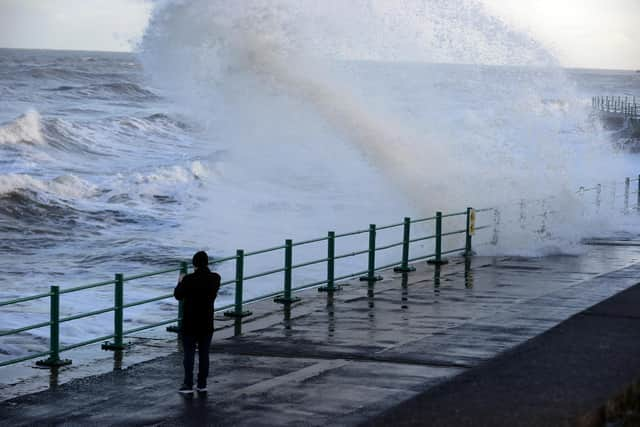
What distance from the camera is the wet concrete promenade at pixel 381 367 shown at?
8.94m

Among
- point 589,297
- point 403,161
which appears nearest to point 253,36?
point 403,161

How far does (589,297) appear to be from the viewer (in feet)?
50.0

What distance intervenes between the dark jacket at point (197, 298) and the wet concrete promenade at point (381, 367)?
63 cm

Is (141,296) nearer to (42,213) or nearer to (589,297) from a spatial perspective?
(589,297)

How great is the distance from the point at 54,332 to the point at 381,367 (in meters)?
3.28

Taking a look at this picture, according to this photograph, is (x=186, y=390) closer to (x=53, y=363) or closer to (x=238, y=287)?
(x=53, y=363)

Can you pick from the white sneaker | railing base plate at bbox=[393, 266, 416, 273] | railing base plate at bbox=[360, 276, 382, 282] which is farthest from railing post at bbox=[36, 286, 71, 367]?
railing base plate at bbox=[393, 266, 416, 273]

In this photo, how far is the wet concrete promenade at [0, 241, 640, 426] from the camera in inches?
352

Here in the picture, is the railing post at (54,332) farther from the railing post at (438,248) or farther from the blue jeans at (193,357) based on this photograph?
the railing post at (438,248)

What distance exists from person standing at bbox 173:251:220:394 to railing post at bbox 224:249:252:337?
3.25 meters

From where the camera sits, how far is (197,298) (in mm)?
9602

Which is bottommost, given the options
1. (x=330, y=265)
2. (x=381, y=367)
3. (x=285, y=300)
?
(x=381, y=367)

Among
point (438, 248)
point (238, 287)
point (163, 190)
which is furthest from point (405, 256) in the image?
point (163, 190)

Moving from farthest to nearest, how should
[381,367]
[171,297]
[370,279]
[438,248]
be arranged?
[438,248]
[370,279]
[171,297]
[381,367]
